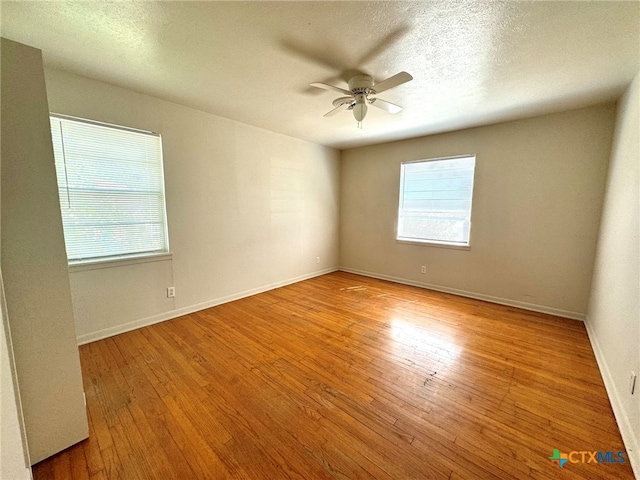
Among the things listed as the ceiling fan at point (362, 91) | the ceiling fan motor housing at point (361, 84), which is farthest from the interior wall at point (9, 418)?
the ceiling fan motor housing at point (361, 84)

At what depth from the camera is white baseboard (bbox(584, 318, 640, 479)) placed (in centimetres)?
129

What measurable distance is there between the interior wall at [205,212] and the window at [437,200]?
163cm

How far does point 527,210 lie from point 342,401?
3.34 m

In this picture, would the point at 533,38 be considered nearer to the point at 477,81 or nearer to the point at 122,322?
the point at 477,81

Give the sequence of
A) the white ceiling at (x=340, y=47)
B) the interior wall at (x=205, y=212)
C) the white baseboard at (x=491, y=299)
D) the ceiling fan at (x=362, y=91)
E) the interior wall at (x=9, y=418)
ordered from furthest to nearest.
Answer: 1. the white baseboard at (x=491, y=299)
2. the interior wall at (x=205, y=212)
3. the ceiling fan at (x=362, y=91)
4. the white ceiling at (x=340, y=47)
5. the interior wall at (x=9, y=418)

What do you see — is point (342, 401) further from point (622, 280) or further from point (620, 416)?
point (622, 280)

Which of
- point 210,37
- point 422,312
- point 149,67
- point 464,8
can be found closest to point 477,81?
point 464,8

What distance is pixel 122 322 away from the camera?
2670 millimetres

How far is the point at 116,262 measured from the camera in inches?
102

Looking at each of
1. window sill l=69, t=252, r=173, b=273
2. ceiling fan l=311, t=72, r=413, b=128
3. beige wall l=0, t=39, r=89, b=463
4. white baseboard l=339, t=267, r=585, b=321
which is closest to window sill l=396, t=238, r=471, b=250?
white baseboard l=339, t=267, r=585, b=321

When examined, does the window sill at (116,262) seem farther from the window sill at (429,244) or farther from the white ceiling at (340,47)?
the window sill at (429,244)

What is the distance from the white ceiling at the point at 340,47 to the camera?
57.6 inches

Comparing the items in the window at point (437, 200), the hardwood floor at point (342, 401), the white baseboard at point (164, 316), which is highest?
the window at point (437, 200)

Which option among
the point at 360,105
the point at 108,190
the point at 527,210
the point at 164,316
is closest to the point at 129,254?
the point at 108,190
